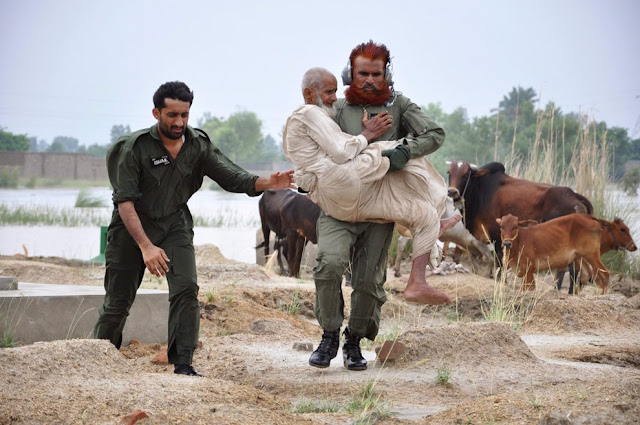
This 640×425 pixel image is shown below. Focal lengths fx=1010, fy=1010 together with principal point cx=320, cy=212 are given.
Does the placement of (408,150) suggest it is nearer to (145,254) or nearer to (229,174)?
(229,174)

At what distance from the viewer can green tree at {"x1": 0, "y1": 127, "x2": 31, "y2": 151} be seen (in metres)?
51.1

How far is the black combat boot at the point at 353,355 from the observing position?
6.84m

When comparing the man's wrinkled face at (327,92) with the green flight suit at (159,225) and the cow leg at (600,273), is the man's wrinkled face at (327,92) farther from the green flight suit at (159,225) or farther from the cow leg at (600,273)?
the cow leg at (600,273)

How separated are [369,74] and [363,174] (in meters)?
0.76

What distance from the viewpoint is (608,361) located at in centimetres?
802

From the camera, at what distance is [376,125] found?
6.56 meters

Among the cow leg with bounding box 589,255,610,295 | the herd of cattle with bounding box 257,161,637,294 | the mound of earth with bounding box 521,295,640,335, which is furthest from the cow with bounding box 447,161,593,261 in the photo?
the mound of earth with bounding box 521,295,640,335

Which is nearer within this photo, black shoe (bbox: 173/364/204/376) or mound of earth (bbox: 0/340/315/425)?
mound of earth (bbox: 0/340/315/425)

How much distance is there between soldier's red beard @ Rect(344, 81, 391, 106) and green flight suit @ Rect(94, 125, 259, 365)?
1.03 m

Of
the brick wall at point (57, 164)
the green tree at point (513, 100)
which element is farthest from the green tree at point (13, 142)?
the green tree at point (513, 100)

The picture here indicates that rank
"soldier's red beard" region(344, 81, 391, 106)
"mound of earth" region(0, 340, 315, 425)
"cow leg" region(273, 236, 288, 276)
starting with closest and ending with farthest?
"mound of earth" region(0, 340, 315, 425) < "soldier's red beard" region(344, 81, 391, 106) < "cow leg" region(273, 236, 288, 276)

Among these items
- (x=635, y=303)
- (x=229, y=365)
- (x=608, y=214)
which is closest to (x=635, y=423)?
(x=229, y=365)

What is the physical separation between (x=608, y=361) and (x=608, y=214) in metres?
7.99

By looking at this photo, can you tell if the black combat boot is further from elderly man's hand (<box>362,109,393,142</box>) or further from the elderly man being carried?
elderly man's hand (<box>362,109,393,142</box>)
